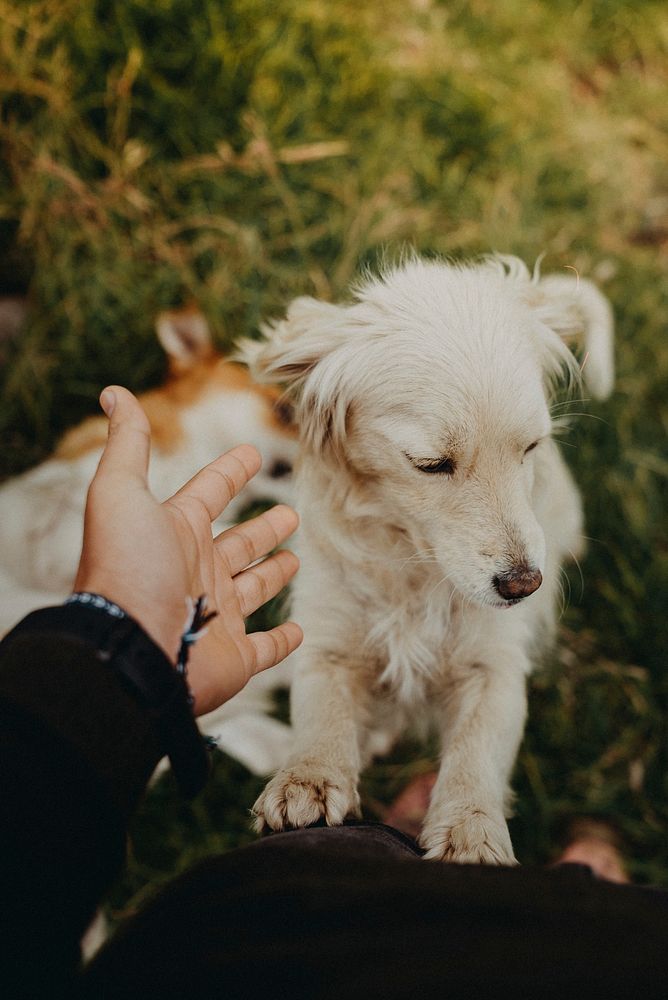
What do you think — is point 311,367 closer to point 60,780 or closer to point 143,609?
point 143,609

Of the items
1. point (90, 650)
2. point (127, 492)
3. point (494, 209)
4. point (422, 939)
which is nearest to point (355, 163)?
point (494, 209)

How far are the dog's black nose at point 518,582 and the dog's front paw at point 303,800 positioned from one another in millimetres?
532

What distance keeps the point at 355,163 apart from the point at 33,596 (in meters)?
A: 2.43

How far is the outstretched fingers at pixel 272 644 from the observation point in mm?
1605

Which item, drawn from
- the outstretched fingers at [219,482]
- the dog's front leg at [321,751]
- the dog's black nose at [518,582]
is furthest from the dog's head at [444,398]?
the dog's front leg at [321,751]

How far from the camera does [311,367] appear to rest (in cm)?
180

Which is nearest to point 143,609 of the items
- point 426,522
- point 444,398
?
point 426,522

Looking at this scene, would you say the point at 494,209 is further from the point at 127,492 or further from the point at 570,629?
the point at 127,492

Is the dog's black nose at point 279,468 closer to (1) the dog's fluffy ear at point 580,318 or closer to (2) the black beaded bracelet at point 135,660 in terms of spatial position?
(1) the dog's fluffy ear at point 580,318

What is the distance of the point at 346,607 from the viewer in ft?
6.21

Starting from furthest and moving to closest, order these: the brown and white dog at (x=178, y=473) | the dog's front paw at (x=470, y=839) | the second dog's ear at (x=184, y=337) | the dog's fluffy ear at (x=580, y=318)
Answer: the second dog's ear at (x=184, y=337), the brown and white dog at (x=178, y=473), the dog's fluffy ear at (x=580, y=318), the dog's front paw at (x=470, y=839)

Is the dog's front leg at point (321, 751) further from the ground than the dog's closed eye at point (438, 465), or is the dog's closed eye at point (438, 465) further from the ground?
the dog's closed eye at point (438, 465)

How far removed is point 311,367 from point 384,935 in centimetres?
125

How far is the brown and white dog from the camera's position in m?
2.43
